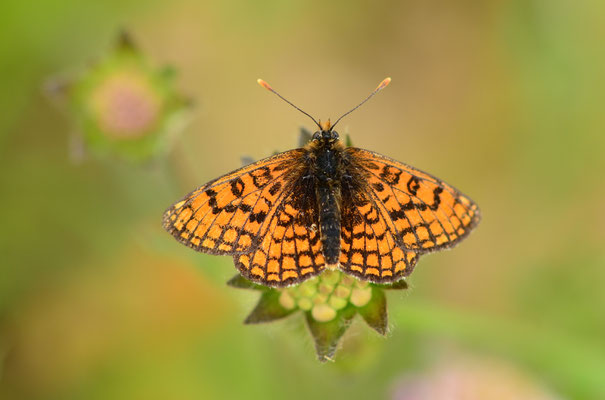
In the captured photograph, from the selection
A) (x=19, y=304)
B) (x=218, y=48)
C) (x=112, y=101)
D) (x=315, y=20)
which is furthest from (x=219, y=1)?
(x=19, y=304)

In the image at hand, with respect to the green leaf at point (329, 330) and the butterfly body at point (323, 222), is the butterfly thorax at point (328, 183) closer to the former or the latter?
the butterfly body at point (323, 222)

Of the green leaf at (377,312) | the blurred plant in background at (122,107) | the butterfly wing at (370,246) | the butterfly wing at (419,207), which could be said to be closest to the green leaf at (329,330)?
the green leaf at (377,312)

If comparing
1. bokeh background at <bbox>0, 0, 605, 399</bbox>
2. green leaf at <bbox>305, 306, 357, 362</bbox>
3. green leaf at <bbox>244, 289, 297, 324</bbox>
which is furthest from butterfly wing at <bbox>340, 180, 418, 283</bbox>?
bokeh background at <bbox>0, 0, 605, 399</bbox>

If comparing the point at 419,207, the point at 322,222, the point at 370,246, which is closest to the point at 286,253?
the point at 322,222

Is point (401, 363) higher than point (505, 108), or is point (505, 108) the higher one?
point (505, 108)

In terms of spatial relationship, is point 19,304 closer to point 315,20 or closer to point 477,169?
point 315,20

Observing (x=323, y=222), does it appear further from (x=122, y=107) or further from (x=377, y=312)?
(x=122, y=107)

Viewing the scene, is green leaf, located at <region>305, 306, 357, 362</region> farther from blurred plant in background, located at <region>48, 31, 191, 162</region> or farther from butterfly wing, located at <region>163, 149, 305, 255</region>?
blurred plant in background, located at <region>48, 31, 191, 162</region>
